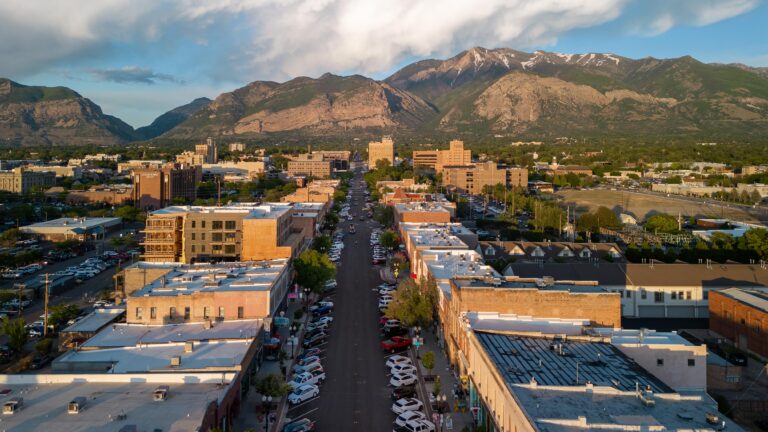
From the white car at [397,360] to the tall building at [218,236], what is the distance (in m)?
16.6

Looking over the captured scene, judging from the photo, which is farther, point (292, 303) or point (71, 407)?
point (292, 303)

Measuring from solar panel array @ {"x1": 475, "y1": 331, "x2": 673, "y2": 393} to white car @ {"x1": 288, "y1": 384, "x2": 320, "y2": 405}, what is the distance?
7.52m

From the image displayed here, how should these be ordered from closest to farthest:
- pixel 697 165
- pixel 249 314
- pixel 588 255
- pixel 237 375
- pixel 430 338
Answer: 1. pixel 237 375
2. pixel 249 314
3. pixel 430 338
4. pixel 588 255
5. pixel 697 165

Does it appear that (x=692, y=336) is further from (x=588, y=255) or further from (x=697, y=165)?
(x=697, y=165)

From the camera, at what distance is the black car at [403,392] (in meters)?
25.8

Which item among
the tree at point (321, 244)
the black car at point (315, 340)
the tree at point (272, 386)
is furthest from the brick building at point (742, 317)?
the tree at point (321, 244)

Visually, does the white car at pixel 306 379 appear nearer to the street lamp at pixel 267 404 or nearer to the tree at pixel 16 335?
the street lamp at pixel 267 404

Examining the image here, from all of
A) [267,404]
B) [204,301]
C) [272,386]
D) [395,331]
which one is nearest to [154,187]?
[204,301]

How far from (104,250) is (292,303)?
3453 cm

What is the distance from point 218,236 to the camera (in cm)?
4728

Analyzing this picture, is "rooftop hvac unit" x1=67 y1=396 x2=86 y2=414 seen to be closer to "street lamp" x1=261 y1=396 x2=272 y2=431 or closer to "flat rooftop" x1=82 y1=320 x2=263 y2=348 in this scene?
"street lamp" x1=261 y1=396 x2=272 y2=431

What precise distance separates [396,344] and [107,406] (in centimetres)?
1664

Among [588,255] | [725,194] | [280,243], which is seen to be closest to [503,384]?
[280,243]

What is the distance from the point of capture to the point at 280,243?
46.2m
